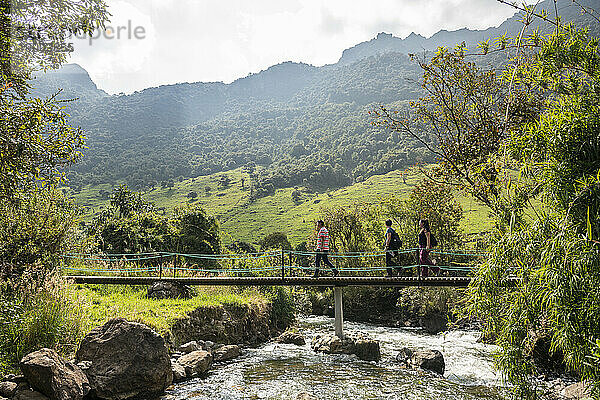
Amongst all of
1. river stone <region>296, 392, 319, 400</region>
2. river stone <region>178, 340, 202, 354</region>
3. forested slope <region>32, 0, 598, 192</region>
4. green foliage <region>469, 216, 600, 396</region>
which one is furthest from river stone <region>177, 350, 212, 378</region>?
forested slope <region>32, 0, 598, 192</region>

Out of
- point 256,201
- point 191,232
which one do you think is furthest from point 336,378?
point 256,201

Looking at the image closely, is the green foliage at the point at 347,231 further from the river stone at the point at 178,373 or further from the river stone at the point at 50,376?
the river stone at the point at 50,376

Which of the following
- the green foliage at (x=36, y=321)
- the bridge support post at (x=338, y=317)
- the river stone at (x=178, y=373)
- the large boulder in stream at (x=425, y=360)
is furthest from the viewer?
the bridge support post at (x=338, y=317)

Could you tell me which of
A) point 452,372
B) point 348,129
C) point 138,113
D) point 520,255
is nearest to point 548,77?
point 520,255

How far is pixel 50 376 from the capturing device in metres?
7.15

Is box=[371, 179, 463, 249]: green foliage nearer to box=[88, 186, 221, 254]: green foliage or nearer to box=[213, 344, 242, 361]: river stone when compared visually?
box=[88, 186, 221, 254]: green foliage

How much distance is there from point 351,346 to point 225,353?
464 centimetres

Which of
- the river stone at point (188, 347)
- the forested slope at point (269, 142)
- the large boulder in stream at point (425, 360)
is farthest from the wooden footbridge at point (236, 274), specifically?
the forested slope at point (269, 142)

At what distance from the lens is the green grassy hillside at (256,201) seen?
80.0m

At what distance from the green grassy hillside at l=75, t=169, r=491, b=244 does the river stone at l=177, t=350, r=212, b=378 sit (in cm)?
4984

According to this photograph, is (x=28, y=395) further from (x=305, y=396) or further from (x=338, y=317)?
(x=338, y=317)

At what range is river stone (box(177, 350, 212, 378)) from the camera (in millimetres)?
11039

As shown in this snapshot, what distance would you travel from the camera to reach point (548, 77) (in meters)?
6.12

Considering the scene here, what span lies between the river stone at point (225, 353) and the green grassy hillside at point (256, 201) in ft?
156
